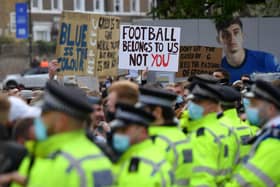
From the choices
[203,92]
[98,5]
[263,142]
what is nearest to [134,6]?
[98,5]

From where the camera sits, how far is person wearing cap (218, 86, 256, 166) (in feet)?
26.0

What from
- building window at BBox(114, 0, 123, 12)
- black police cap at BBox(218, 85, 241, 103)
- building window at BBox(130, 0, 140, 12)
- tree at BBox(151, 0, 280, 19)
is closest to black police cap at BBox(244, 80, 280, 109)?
black police cap at BBox(218, 85, 241, 103)

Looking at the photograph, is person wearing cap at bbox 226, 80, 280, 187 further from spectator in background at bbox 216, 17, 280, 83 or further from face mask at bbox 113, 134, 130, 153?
spectator in background at bbox 216, 17, 280, 83

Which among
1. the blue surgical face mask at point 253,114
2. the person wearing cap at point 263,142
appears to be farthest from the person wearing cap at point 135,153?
the blue surgical face mask at point 253,114

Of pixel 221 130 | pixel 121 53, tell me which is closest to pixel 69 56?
pixel 121 53

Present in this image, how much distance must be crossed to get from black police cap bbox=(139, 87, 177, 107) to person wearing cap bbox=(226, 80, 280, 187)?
0.61m

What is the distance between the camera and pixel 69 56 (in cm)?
1496

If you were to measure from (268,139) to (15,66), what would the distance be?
173ft

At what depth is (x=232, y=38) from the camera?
59.4 ft

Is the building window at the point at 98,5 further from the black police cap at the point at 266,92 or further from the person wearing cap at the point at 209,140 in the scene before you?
the black police cap at the point at 266,92

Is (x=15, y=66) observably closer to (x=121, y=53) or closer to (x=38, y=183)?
(x=121, y=53)

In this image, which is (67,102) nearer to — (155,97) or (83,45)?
(155,97)

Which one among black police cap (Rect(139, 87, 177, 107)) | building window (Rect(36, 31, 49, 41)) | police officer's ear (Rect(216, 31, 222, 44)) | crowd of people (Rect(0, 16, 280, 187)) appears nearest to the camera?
crowd of people (Rect(0, 16, 280, 187))

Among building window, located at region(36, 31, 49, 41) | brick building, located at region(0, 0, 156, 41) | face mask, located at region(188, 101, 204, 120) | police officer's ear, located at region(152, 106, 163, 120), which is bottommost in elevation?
building window, located at region(36, 31, 49, 41)
